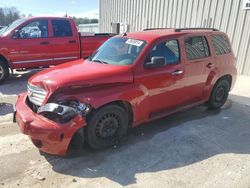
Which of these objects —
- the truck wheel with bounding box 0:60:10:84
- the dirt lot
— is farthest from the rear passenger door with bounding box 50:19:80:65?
the dirt lot

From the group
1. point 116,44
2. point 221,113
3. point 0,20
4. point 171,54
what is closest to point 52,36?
point 116,44

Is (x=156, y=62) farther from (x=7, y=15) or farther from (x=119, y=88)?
(x=7, y=15)

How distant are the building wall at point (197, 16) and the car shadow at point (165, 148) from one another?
4304 mm

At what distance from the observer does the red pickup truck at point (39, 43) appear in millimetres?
7777

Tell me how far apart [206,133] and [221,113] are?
4.08 feet

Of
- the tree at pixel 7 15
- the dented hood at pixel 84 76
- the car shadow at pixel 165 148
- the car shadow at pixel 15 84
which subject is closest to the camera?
the car shadow at pixel 165 148

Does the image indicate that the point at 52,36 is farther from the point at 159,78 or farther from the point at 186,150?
the point at 186,150

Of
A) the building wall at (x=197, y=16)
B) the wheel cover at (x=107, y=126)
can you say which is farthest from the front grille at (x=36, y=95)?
the building wall at (x=197, y=16)

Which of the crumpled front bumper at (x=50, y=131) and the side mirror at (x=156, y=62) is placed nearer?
the crumpled front bumper at (x=50, y=131)

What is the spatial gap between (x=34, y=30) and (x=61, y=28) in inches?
33.8

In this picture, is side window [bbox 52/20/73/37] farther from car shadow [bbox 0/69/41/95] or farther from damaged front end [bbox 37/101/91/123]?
damaged front end [bbox 37/101/91/123]

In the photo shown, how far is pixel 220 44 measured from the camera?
5.66 meters

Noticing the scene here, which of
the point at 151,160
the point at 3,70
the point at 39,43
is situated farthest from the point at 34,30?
the point at 151,160

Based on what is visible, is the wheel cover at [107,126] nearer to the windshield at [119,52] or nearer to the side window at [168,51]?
the windshield at [119,52]
